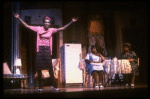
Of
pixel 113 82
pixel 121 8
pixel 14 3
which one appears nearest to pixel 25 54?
pixel 14 3

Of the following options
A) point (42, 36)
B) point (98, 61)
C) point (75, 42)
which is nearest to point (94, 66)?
point (98, 61)

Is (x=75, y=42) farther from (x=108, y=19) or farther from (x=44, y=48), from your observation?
(x=44, y=48)

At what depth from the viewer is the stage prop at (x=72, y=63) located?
8133mm

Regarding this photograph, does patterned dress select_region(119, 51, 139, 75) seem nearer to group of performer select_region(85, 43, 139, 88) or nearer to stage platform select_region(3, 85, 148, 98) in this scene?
group of performer select_region(85, 43, 139, 88)

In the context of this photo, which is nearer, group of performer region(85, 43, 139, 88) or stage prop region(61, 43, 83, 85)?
group of performer region(85, 43, 139, 88)

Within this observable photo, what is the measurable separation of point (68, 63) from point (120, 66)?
1861mm

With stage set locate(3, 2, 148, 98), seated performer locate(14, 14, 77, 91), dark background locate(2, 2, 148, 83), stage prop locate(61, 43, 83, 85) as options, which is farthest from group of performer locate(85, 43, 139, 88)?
dark background locate(2, 2, 148, 83)

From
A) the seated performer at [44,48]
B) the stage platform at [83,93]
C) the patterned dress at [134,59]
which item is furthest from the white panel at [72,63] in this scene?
the stage platform at [83,93]

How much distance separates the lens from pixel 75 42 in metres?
8.52

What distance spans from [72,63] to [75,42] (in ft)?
2.66

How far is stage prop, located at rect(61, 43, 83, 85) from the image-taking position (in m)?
8.13

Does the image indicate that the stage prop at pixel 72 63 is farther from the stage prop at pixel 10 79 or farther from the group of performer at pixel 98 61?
the stage prop at pixel 10 79

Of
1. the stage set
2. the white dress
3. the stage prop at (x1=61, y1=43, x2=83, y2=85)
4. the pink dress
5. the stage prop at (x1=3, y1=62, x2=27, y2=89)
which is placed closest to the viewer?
the pink dress

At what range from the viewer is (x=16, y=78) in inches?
287
